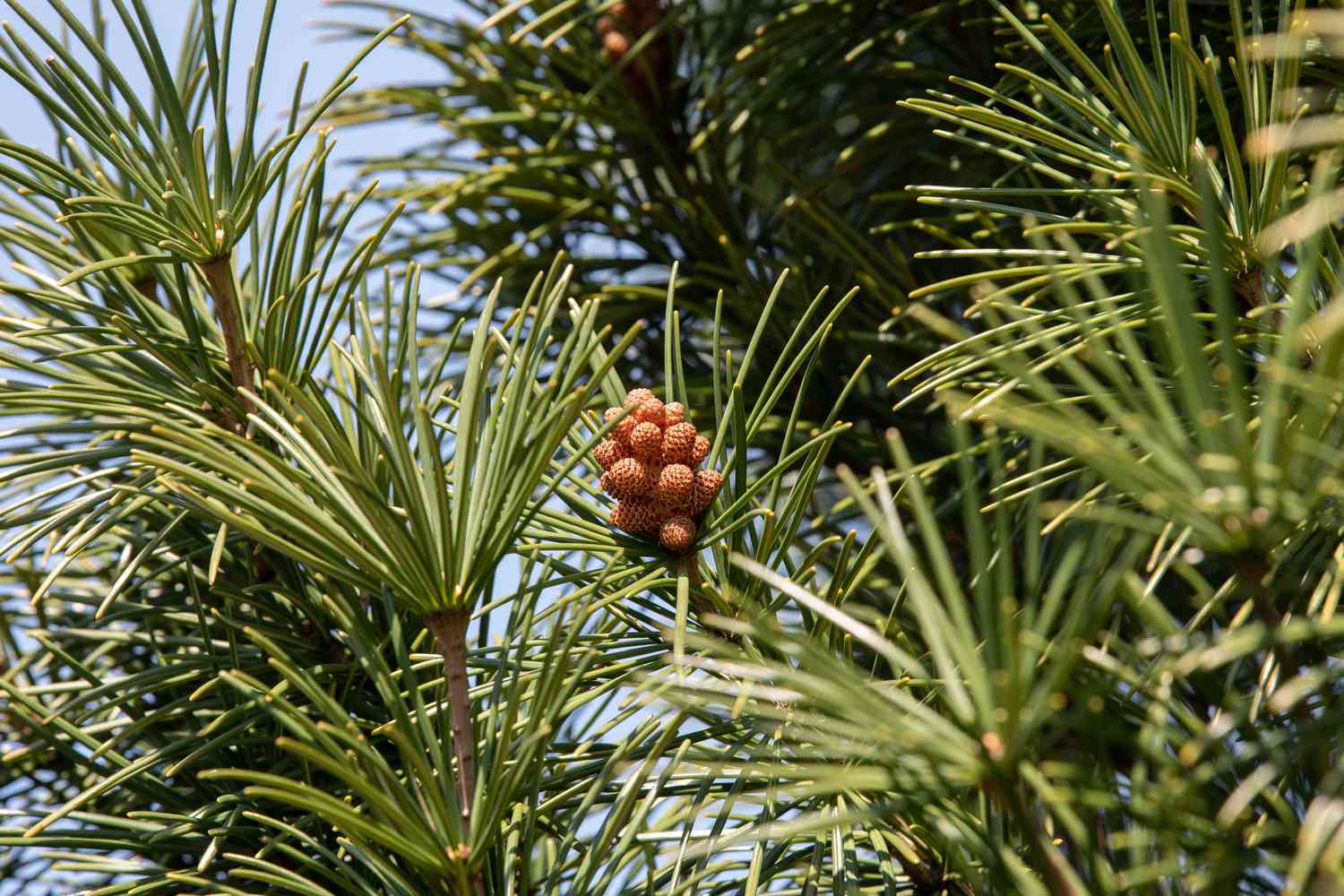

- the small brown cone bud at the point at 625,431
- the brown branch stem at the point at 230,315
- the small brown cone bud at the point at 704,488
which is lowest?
the small brown cone bud at the point at 704,488

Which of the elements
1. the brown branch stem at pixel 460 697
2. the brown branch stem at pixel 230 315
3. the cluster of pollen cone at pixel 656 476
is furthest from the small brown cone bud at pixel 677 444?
the brown branch stem at pixel 230 315

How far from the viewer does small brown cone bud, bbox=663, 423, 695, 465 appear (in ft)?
2.06

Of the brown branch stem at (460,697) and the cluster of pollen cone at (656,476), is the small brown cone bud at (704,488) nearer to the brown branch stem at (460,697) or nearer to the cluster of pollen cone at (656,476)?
the cluster of pollen cone at (656,476)

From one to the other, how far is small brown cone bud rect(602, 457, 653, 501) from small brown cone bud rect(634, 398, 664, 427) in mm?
23

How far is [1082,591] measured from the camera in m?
0.40

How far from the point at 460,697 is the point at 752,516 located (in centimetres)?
16

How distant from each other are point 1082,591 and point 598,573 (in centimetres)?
25

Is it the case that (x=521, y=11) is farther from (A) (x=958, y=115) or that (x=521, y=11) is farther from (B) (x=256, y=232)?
(A) (x=958, y=115)

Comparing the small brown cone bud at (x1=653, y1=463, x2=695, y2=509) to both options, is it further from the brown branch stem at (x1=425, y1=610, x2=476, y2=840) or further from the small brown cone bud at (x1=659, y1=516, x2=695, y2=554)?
the brown branch stem at (x1=425, y1=610, x2=476, y2=840)

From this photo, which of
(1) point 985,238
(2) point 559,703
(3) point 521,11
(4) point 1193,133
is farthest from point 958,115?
(3) point 521,11

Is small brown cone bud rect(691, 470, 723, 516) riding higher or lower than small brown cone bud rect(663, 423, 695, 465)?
lower

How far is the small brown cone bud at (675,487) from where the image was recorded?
61cm

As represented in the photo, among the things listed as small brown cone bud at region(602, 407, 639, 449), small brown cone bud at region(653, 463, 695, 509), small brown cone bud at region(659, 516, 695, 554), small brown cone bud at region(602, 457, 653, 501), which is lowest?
small brown cone bud at region(659, 516, 695, 554)

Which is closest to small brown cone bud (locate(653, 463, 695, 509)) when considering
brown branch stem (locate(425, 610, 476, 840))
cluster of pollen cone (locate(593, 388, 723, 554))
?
cluster of pollen cone (locate(593, 388, 723, 554))
